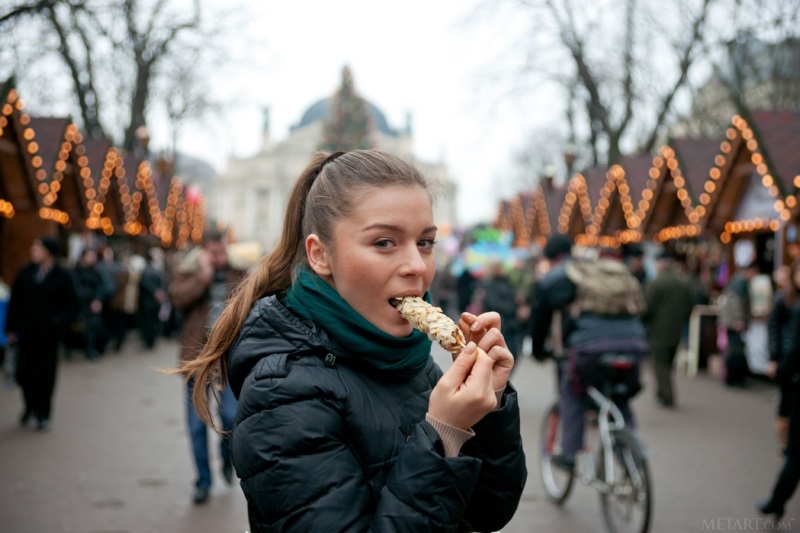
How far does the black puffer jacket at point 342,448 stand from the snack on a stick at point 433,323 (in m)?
0.18

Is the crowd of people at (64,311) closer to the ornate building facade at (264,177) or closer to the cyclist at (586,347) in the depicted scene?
the cyclist at (586,347)

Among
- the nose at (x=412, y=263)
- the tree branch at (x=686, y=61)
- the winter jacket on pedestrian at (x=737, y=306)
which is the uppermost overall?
the tree branch at (x=686, y=61)

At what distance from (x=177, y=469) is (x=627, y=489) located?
391 centimetres

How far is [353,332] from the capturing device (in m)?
1.86

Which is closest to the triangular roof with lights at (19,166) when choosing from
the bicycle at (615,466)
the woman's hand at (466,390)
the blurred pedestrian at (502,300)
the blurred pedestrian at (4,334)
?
the blurred pedestrian at (4,334)

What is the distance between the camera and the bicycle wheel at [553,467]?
241 inches

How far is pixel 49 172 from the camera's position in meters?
14.2

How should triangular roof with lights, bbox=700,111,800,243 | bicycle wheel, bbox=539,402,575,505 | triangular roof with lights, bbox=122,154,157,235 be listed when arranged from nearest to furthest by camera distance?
bicycle wheel, bbox=539,402,575,505
triangular roof with lights, bbox=700,111,800,243
triangular roof with lights, bbox=122,154,157,235

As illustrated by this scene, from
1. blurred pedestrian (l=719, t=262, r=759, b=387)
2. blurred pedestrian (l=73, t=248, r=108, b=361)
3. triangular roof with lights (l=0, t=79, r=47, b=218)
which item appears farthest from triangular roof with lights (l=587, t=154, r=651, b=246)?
triangular roof with lights (l=0, t=79, r=47, b=218)

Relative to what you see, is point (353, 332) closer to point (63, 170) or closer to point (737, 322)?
point (737, 322)

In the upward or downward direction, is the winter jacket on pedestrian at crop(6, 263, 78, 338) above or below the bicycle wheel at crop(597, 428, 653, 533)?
above

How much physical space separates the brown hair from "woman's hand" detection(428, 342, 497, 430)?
45cm

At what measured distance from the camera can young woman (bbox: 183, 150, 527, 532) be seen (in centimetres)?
168

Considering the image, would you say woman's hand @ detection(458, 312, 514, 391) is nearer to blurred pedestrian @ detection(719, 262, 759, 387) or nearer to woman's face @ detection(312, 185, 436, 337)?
woman's face @ detection(312, 185, 436, 337)
